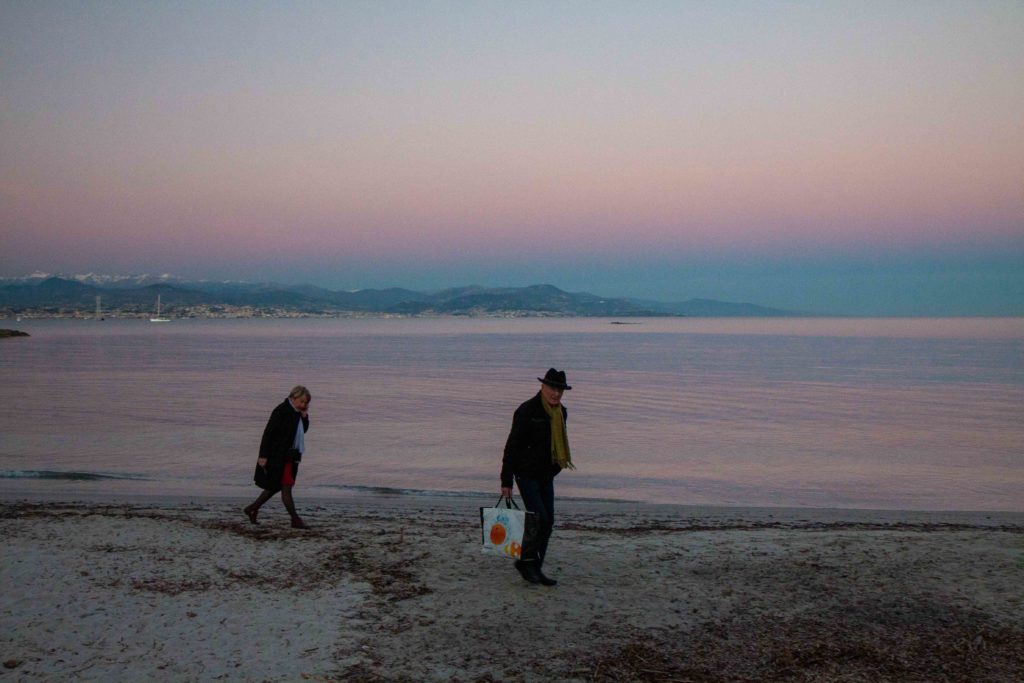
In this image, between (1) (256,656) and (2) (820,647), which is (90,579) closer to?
(1) (256,656)

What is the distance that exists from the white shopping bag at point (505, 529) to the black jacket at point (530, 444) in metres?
0.35

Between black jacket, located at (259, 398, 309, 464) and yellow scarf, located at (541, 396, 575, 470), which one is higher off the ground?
yellow scarf, located at (541, 396, 575, 470)

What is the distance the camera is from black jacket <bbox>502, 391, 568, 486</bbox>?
740cm

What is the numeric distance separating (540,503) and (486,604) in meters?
1.01

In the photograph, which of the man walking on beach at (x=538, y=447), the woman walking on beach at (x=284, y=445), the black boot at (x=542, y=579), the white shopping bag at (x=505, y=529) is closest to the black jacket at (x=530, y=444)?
the man walking on beach at (x=538, y=447)

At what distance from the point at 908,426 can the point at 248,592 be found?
23097 mm

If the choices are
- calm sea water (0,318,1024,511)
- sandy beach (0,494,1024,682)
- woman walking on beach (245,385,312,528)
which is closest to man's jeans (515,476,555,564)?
sandy beach (0,494,1024,682)

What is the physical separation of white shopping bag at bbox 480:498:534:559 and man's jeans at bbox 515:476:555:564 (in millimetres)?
102

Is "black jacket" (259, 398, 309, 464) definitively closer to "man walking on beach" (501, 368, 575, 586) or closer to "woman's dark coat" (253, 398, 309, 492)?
"woman's dark coat" (253, 398, 309, 492)

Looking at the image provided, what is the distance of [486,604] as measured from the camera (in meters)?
7.32

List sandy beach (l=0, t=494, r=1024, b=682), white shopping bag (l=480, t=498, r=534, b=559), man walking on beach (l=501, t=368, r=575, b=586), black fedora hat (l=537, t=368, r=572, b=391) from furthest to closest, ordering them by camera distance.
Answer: white shopping bag (l=480, t=498, r=534, b=559) < man walking on beach (l=501, t=368, r=575, b=586) < black fedora hat (l=537, t=368, r=572, b=391) < sandy beach (l=0, t=494, r=1024, b=682)

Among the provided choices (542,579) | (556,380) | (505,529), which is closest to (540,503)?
(505,529)

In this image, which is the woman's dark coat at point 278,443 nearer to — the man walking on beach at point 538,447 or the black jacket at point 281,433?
the black jacket at point 281,433

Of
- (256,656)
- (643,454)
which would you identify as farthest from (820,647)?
(643,454)
